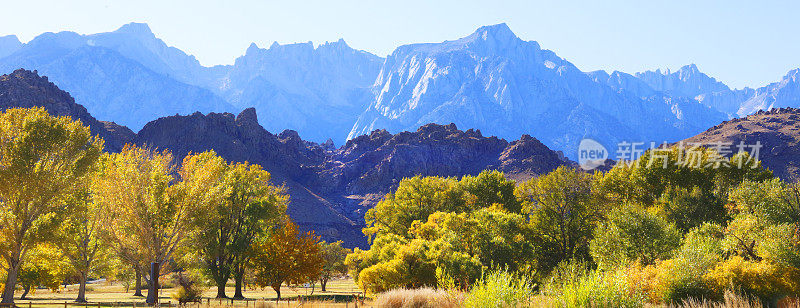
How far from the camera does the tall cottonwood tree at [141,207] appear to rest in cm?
3884

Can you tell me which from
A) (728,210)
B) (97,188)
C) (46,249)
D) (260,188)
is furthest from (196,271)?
(728,210)

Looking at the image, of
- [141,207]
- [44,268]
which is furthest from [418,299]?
[44,268]

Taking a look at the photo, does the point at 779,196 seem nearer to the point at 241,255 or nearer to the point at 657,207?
the point at 657,207

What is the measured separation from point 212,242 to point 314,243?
11608mm

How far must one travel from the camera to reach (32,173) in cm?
3606

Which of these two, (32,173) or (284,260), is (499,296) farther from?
(284,260)

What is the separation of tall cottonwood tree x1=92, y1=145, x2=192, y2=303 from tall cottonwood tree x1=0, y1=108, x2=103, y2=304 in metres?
2.69

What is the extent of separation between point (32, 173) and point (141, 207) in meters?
7.67

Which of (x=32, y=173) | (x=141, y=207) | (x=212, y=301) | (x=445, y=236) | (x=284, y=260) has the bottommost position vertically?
(x=212, y=301)

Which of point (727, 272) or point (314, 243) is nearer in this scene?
point (727, 272)

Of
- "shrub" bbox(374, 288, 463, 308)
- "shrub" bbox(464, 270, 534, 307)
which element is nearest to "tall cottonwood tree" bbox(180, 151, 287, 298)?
"shrub" bbox(374, 288, 463, 308)

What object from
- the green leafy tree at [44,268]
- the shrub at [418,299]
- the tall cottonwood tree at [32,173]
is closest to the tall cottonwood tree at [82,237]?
the green leafy tree at [44,268]

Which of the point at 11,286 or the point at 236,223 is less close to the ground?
the point at 236,223

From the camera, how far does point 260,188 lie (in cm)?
5838
